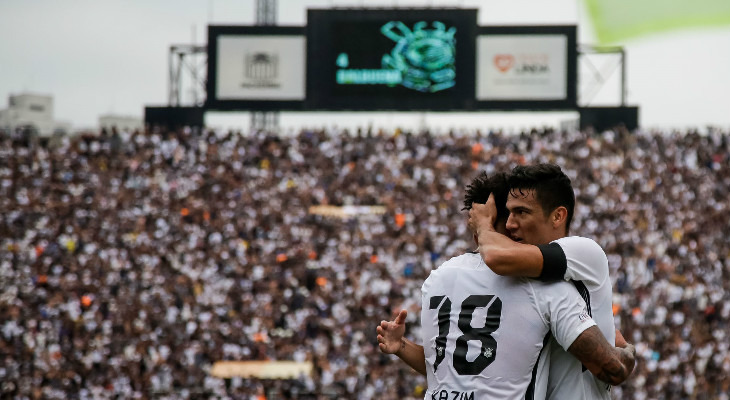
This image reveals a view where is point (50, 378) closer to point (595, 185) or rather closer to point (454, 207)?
point (454, 207)

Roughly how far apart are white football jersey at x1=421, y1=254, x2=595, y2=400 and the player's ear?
0.22 meters

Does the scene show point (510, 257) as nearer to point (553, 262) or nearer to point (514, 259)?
point (514, 259)

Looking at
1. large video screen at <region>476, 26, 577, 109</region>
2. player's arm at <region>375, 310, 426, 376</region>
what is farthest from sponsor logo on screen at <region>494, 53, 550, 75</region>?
player's arm at <region>375, 310, 426, 376</region>

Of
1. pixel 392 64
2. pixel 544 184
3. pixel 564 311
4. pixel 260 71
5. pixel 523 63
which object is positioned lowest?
pixel 564 311

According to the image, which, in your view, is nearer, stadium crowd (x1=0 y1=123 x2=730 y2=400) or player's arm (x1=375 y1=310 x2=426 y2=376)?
player's arm (x1=375 y1=310 x2=426 y2=376)

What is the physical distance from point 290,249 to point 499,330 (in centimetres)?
1591

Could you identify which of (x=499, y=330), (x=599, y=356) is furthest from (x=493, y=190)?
(x=599, y=356)

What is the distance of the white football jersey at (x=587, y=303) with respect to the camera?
275 cm

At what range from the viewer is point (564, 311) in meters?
2.71

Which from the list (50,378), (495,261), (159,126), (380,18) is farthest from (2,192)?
(495,261)

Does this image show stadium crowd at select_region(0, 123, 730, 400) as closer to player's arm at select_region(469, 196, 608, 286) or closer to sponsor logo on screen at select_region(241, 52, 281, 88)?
sponsor logo on screen at select_region(241, 52, 281, 88)

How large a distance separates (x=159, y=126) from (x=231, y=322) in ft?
23.1

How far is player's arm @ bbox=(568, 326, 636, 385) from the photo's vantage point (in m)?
2.67

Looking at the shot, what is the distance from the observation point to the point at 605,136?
70.4 ft
